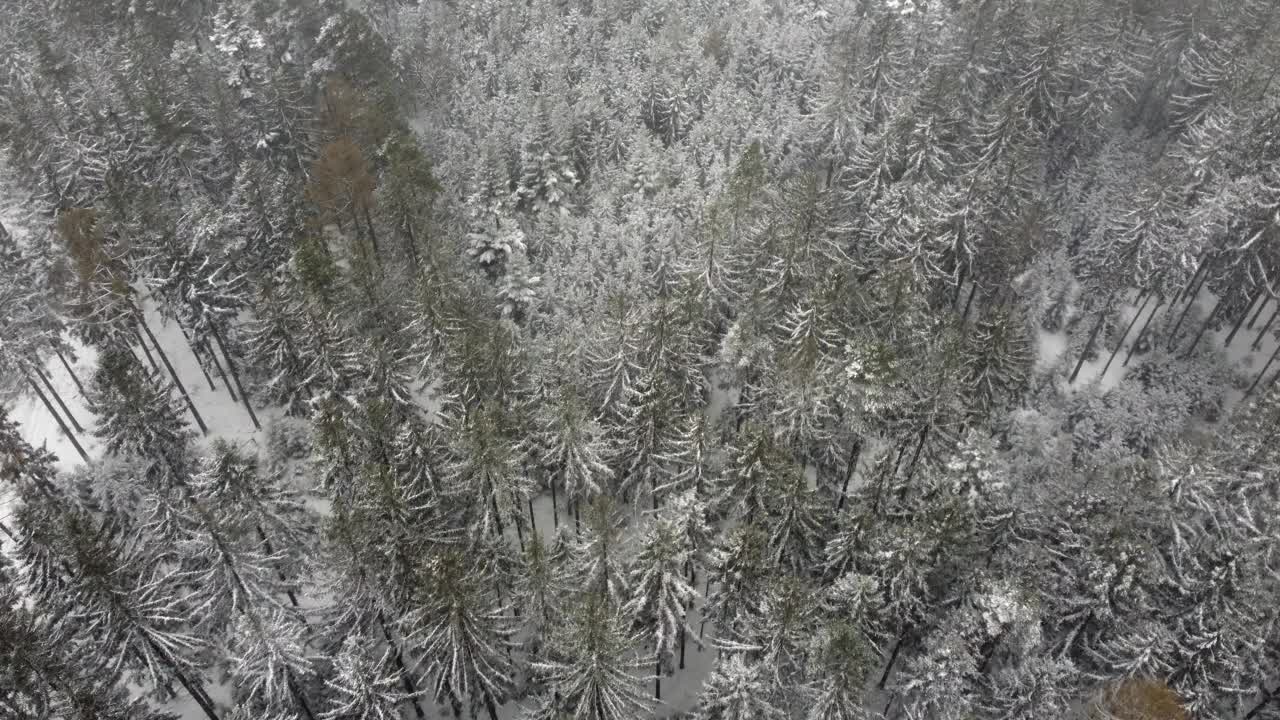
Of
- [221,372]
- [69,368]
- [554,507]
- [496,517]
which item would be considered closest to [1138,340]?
[554,507]

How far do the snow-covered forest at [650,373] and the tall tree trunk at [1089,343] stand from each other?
31.0 inches

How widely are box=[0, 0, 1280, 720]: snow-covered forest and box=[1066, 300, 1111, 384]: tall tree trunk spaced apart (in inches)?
31.0

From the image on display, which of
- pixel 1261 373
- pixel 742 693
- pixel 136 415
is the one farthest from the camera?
pixel 1261 373

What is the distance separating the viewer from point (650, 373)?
124 ft

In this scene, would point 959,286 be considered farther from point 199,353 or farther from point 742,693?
point 199,353

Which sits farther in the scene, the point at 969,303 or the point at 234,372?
the point at 969,303

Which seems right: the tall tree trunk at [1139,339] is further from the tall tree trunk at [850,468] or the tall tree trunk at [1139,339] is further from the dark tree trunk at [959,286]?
the tall tree trunk at [850,468]

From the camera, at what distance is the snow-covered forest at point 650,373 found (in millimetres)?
31031

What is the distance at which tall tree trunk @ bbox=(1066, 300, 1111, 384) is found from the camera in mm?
49500

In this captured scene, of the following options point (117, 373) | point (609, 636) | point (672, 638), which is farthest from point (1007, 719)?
point (117, 373)

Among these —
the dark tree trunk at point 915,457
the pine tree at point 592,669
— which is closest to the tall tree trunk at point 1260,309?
the dark tree trunk at point 915,457

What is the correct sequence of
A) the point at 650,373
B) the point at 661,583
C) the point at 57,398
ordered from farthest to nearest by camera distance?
the point at 57,398 → the point at 650,373 → the point at 661,583

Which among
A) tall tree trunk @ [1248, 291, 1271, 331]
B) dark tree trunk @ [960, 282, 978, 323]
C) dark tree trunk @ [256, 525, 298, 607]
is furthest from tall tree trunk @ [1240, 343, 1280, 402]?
dark tree trunk @ [256, 525, 298, 607]

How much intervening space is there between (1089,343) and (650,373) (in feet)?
105
